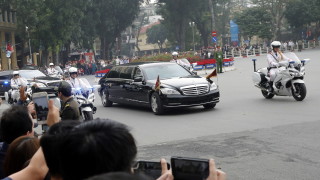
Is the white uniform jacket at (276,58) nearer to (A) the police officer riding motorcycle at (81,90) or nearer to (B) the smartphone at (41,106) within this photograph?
(A) the police officer riding motorcycle at (81,90)

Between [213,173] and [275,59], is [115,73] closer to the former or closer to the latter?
[275,59]

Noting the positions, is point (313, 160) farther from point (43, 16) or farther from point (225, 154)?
point (43, 16)

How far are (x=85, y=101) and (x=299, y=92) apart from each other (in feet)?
21.2

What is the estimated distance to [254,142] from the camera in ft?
33.4

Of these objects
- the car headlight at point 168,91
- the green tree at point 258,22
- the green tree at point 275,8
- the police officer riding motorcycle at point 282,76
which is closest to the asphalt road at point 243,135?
the police officer riding motorcycle at point 282,76

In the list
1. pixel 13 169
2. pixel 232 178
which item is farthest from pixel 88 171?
pixel 232 178

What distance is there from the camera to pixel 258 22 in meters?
81.2

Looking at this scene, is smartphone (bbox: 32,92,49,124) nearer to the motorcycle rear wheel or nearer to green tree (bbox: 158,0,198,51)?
the motorcycle rear wheel

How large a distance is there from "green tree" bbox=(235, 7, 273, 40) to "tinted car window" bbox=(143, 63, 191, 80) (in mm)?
64957

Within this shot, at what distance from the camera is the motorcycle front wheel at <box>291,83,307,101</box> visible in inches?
648

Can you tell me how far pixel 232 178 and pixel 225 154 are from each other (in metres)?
1.68

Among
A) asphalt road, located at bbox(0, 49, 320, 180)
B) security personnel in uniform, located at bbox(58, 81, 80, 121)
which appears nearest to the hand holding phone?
asphalt road, located at bbox(0, 49, 320, 180)

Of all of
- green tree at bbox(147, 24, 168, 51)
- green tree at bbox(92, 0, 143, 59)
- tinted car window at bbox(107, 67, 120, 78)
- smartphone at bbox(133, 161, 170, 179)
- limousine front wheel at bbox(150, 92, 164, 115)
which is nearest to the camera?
smartphone at bbox(133, 161, 170, 179)

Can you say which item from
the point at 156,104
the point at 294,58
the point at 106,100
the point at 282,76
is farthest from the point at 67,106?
the point at 106,100
